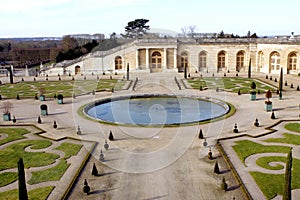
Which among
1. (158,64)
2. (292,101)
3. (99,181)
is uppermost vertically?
(158,64)

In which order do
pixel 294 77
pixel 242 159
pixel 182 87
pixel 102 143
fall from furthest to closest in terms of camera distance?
pixel 294 77, pixel 182 87, pixel 102 143, pixel 242 159

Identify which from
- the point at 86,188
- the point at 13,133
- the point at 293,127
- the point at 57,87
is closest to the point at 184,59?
A: the point at 57,87

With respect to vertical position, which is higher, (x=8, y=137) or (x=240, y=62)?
(x=240, y=62)

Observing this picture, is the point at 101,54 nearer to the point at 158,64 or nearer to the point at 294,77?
the point at 158,64

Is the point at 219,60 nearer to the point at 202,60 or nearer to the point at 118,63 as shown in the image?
the point at 202,60

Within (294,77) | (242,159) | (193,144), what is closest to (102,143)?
(193,144)

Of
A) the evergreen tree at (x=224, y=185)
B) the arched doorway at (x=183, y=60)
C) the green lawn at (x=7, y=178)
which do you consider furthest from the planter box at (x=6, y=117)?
the arched doorway at (x=183, y=60)

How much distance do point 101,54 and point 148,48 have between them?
32.5 feet

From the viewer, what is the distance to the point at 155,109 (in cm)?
3766

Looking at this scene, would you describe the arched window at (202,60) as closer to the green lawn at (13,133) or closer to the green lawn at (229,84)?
the green lawn at (229,84)

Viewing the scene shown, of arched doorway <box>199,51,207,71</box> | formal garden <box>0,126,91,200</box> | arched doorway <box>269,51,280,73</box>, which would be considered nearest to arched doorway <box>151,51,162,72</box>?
arched doorway <box>199,51,207,71</box>

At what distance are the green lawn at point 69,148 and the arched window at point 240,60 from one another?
50.0 m

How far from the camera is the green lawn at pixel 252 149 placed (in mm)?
23484

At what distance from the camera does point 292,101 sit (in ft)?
129
